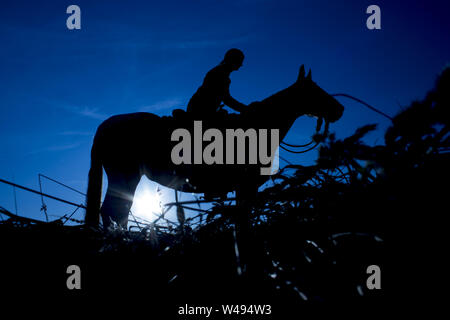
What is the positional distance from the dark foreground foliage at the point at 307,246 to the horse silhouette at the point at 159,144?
315 cm

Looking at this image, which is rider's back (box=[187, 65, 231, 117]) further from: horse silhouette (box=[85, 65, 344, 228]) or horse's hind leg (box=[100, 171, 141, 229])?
horse's hind leg (box=[100, 171, 141, 229])

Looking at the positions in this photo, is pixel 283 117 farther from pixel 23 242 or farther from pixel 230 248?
pixel 23 242

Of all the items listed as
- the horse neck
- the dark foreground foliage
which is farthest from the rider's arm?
the dark foreground foliage

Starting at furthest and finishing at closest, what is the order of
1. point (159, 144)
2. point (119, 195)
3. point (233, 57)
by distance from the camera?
point (233, 57) → point (159, 144) → point (119, 195)

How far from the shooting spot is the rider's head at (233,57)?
557 centimetres

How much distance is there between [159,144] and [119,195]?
4.33ft

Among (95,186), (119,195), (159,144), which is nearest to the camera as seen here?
(95,186)

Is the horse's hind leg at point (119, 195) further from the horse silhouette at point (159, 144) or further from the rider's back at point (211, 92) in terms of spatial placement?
the rider's back at point (211, 92)

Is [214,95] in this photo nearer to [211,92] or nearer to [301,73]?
[211,92]

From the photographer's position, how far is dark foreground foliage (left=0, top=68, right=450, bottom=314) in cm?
59

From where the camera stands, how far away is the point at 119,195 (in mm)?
4441

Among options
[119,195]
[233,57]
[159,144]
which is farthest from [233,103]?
[119,195]
